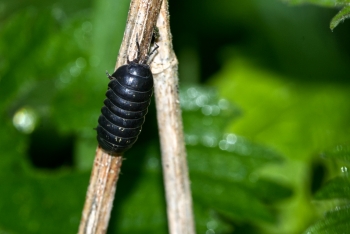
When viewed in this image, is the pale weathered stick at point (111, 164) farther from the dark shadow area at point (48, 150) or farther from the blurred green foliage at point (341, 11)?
the dark shadow area at point (48, 150)

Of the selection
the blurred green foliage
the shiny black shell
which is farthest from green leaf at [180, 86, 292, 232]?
the blurred green foliage

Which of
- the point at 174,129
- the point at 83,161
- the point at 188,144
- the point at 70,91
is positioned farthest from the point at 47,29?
the point at 174,129

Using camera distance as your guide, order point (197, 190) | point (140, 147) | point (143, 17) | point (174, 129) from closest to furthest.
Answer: point (143, 17) < point (174, 129) < point (197, 190) < point (140, 147)

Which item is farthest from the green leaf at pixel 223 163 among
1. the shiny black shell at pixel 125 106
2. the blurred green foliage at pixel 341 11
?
the blurred green foliage at pixel 341 11

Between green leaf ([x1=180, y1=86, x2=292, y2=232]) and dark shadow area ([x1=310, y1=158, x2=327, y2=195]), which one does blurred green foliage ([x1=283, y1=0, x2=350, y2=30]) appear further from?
dark shadow area ([x1=310, y1=158, x2=327, y2=195])

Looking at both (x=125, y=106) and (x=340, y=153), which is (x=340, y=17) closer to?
(x=340, y=153)

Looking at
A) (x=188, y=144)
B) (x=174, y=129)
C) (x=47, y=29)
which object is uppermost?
(x=47, y=29)

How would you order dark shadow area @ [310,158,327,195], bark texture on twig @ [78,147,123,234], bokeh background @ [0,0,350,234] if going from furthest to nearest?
dark shadow area @ [310,158,327,195] → bokeh background @ [0,0,350,234] → bark texture on twig @ [78,147,123,234]

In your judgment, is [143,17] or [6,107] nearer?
[143,17]

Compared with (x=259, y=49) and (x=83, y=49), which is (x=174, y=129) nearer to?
(x=83, y=49)
